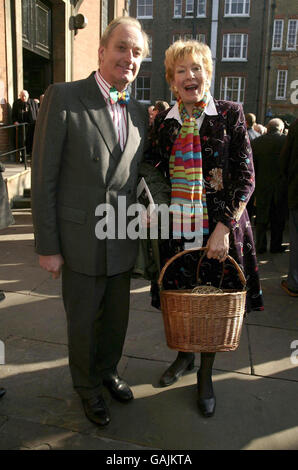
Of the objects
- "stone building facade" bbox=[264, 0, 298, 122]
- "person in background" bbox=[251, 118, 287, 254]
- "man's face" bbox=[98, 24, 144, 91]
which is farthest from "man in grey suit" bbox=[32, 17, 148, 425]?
"stone building facade" bbox=[264, 0, 298, 122]

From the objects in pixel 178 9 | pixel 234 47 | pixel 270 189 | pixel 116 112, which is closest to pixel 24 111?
pixel 270 189

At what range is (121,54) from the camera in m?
2.27

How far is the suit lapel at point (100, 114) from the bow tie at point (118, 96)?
58mm

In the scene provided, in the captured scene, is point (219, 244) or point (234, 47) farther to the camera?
point (234, 47)

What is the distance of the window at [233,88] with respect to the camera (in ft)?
101

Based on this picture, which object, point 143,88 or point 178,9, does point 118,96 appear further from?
point 178,9

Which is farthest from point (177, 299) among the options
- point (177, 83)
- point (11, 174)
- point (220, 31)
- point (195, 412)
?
point (220, 31)

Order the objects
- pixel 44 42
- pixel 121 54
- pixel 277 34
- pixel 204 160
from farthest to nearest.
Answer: pixel 277 34, pixel 44 42, pixel 204 160, pixel 121 54

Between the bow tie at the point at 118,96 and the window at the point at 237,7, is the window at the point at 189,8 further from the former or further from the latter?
the bow tie at the point at 118,96

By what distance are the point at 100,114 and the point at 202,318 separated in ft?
4.06

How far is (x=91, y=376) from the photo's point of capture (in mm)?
2525

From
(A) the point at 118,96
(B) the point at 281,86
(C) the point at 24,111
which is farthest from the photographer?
(B) the point at 281,86
